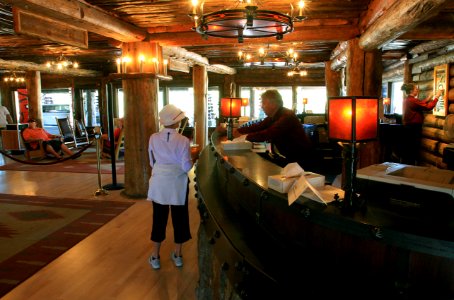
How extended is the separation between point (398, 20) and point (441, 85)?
4526 millimetres

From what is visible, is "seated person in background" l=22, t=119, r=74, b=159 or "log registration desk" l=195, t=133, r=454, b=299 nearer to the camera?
"log registration desk" l=195, t=133, r=454, b=299

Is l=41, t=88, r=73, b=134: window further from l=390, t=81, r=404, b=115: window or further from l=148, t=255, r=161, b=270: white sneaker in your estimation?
l=148, t=255, r=161, b=270: white sneaker

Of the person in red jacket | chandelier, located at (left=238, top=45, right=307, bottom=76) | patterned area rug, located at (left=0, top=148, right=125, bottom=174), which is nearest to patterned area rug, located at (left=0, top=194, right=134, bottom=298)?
patterned area rug, located at (left=0, top=148, right=125, bottom=174)

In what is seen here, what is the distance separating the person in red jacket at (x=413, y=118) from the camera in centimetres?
720

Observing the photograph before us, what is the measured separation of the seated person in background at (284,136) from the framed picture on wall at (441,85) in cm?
454

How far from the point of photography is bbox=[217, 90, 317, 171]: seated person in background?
3.87 metres

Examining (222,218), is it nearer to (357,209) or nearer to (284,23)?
(357,209)

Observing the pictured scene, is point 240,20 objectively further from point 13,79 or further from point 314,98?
point 13,79

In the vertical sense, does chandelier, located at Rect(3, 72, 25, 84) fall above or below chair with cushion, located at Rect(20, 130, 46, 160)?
above

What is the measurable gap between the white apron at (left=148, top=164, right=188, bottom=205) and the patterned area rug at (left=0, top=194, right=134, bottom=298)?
1.53 m

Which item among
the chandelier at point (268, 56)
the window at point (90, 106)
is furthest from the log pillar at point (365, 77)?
the window at point (90, 106)

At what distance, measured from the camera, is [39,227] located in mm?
5062

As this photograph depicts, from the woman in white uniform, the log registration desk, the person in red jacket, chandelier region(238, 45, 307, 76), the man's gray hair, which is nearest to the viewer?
the log registration desk

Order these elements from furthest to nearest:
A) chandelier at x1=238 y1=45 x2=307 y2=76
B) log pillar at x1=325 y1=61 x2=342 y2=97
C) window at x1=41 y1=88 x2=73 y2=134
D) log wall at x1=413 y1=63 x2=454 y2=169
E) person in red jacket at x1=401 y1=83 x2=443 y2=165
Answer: window at x1=41 y1=88 x2=73 y2=134, log pillar at x1=325 y1=61 x2=342 y2=97, chandelier at x1=238 y1=45 x2=307 y2=76, person in red jacket at x1=401 y1=83 x2=443 y2=165, log wall at x1=413 y1=63 x2=454 y2=169
